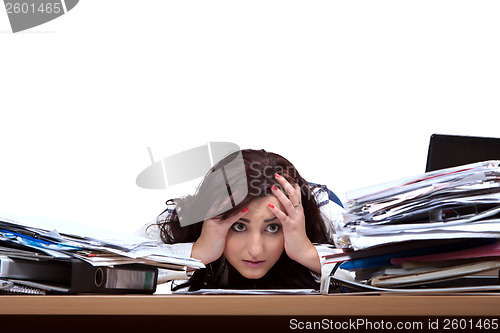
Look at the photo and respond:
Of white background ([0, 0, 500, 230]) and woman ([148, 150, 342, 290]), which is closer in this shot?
woman ([148, 150, 342, 290])

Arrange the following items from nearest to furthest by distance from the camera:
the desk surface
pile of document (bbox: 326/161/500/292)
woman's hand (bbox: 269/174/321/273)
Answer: the desk surface < pile of document (bbox: 326/161/500/292) < woman's hand (bbox: 269/174/321/273)

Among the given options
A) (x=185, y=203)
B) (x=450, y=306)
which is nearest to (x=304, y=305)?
(x=450, y=306)

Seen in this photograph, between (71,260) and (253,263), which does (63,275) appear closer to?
(71,260)

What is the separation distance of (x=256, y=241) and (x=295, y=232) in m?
0.11

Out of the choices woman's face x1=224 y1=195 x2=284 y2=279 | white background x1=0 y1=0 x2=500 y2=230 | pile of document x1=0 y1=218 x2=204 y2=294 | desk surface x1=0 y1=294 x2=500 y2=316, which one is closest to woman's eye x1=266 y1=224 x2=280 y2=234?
woman's face x1=224 y1=195 x2=284 y2=279

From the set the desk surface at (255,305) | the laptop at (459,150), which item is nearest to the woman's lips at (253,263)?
the laptop at (459,150)

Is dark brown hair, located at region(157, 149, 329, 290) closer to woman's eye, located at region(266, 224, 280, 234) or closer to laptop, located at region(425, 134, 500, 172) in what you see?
woman's eye, located at region(266, 224, 280, 234)

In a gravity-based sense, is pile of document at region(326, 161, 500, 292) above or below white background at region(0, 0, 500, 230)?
below

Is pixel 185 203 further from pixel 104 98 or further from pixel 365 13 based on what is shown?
pixel 365 13

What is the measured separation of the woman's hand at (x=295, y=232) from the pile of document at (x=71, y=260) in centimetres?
77

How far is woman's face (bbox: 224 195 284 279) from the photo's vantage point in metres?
1.44

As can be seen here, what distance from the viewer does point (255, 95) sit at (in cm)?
222

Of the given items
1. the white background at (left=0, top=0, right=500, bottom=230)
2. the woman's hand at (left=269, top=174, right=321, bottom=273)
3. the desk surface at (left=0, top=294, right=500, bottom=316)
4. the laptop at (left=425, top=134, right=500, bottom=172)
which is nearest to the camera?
the desk surface at (left=0, top=294, right=500, bottom=316)

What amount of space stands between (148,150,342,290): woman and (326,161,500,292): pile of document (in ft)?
2.37
